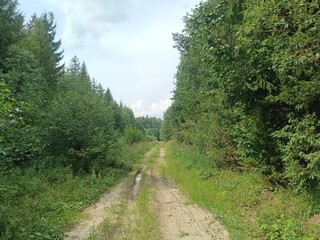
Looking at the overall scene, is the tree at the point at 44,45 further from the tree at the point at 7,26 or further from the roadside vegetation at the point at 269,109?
the roadside vegetation at the point at 269,109

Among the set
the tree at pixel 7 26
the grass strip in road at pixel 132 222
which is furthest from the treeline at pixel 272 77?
the tree at pixel 7 26

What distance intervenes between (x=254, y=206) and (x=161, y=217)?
288 centimetres

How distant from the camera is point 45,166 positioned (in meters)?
14.2

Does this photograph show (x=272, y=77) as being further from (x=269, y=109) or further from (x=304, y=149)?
(x=304, y=149)

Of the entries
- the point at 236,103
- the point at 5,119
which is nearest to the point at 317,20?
the point at 236,103

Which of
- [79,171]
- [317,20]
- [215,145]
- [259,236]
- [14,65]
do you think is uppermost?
[14,65]

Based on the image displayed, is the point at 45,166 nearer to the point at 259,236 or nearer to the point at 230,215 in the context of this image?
the point at 230,215

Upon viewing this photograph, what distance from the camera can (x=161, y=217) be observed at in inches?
340

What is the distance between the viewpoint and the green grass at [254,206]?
6672 mm

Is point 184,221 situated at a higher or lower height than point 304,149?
lower

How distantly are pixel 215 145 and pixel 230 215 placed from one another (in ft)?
21.6

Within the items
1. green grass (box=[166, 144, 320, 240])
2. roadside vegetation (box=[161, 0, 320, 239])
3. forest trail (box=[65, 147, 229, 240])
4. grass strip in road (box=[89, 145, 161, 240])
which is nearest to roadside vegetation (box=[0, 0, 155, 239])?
forest trail (box=[65, 147, 229, 240])

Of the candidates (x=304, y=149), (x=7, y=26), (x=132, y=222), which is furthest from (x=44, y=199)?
(x=7, y=26)

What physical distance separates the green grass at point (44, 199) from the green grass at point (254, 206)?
161 inches
